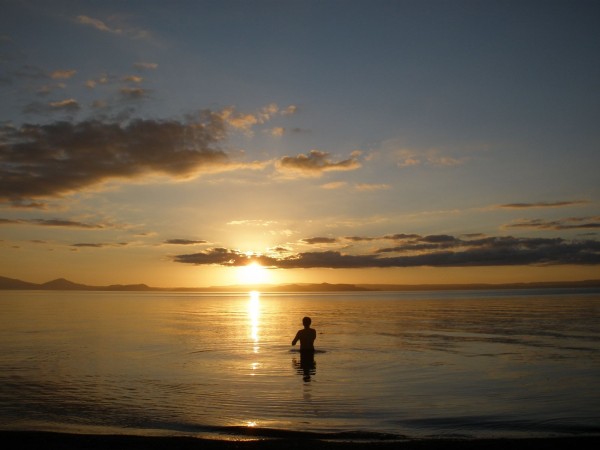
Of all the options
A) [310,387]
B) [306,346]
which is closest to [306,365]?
[306,346]

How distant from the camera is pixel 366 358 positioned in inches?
1201

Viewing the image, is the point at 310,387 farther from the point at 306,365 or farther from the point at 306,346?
the point at 306,346

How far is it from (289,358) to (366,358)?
451 cm

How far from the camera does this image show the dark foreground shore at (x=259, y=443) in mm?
13172

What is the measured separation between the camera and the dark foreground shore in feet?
43.2

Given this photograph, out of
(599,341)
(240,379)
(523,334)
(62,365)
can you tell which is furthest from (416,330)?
(62,365)

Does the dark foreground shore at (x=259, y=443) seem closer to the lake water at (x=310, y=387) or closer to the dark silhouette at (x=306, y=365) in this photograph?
the lake water at (x=310, y=387)

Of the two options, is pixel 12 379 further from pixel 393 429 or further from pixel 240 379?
pixel 393 429

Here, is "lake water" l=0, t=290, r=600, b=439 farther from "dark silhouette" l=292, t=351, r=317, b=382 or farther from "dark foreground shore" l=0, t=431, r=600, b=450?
"dark foreground shore" l=0, t=431, r=600, b=450

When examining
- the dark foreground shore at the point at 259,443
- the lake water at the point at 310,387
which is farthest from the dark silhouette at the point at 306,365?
the dark foreground shore at the point at 259,443

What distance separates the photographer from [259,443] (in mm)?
13516

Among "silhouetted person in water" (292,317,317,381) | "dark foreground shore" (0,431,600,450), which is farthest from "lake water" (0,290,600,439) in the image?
"dark foreground shore" (0,431,600,450)

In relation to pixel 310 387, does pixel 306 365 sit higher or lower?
lower

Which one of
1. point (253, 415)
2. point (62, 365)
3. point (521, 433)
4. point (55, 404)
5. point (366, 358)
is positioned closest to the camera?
point (521, 433)
